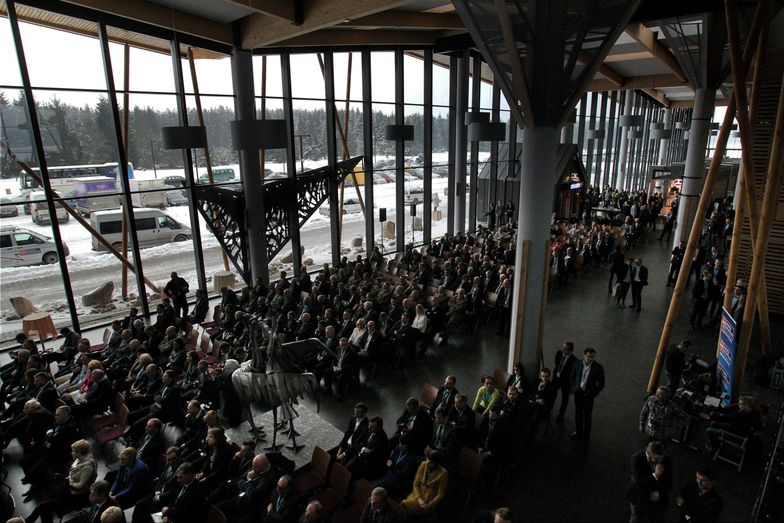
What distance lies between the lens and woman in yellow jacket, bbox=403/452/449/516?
516cm

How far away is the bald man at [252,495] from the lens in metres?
5.06

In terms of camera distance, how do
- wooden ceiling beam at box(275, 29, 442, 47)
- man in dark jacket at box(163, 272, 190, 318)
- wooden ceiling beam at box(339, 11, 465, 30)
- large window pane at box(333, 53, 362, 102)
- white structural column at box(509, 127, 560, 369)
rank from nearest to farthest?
white structural column at box(509, 127, 560, 369), man in dark jacket at box(163, 272, 190, 318), wooden ceiling beam at box(339, 11, 465, 30), wooden ceiling beam at box(275, 29, 442, 47), large window pane at box(333, 53, 362, 102)

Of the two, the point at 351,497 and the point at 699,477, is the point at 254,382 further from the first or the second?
the point at 699,477

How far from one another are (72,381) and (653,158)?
46.0m

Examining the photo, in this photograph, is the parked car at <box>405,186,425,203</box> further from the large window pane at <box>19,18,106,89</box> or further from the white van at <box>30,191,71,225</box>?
the white van at <box>30,191,71,225</box>

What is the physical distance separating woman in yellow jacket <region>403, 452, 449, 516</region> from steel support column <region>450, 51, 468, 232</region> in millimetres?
15324

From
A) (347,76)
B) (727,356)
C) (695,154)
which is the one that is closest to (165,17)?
(347,76)

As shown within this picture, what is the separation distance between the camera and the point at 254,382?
19.7 ft

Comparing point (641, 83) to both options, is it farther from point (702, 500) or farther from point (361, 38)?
point (702, 500)

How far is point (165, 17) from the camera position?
10.7 metres

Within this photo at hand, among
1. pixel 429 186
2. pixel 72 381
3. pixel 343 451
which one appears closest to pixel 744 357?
pixel 343 451

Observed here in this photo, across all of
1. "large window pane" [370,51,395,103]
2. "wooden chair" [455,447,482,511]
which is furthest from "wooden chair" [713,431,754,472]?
"large window pane" [370,51,395,103]

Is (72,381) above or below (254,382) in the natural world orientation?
below

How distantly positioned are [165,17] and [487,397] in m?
10.6
